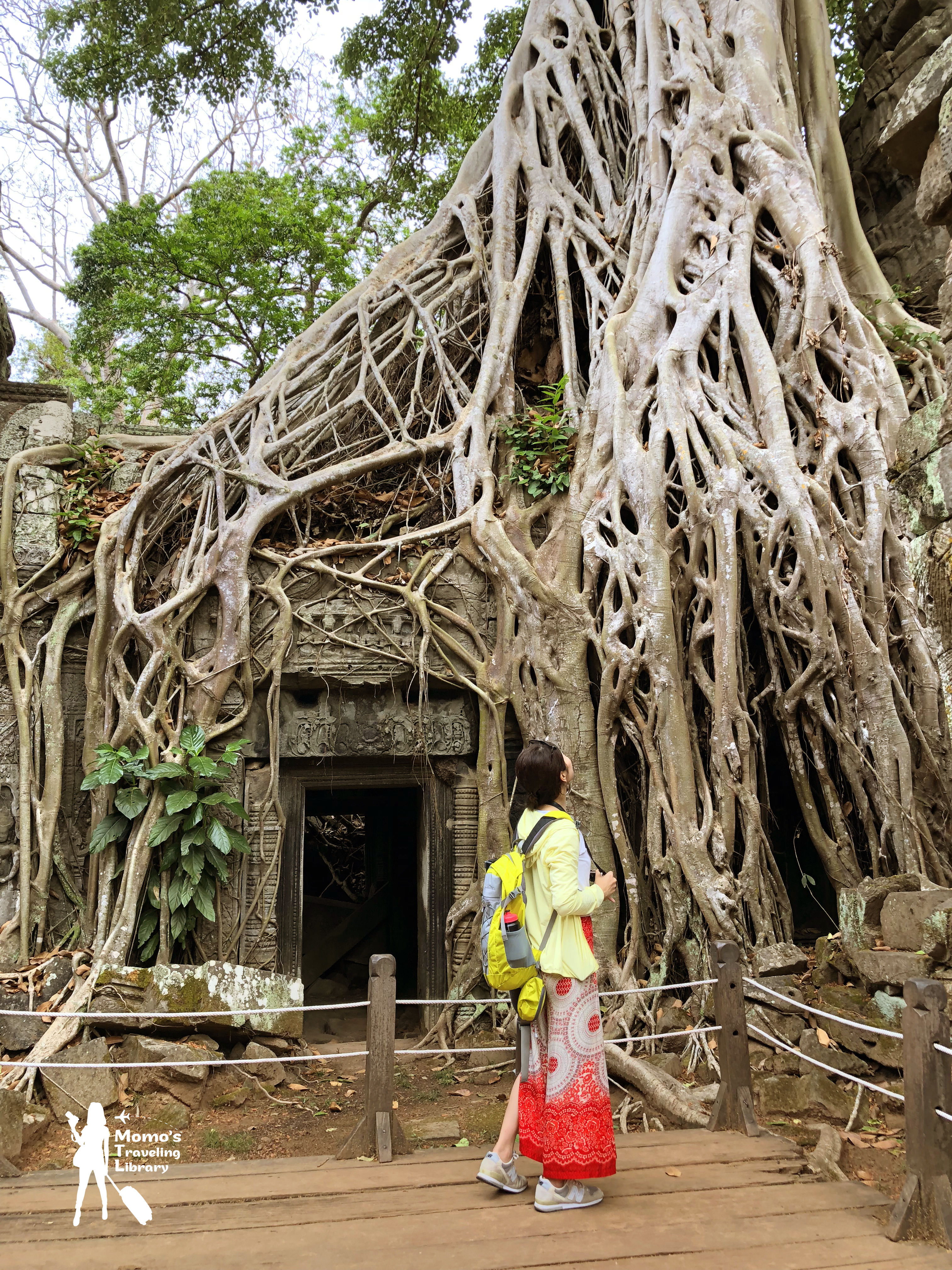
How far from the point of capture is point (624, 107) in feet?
21.8

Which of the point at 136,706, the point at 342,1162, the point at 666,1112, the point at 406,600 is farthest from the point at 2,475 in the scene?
the point at 666,1112

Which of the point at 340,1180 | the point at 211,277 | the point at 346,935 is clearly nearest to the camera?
the point at 340,1180

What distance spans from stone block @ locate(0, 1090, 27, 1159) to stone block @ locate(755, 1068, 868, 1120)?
253cm

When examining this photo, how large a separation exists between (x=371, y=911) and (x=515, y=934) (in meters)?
5.23

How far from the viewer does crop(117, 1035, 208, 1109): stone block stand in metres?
3.94

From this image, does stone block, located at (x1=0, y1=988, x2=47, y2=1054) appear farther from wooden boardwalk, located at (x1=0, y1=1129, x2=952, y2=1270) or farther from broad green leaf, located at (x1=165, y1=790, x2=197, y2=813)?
wooden boardwalk, located at (x1=0, y1=1129, x2=952, y2=1270)

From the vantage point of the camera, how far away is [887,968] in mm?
3432

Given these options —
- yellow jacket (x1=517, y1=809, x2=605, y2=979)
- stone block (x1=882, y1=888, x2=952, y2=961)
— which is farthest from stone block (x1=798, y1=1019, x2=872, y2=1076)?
yellow jacket (x1=517, y1=809, x2=605, y2=979)

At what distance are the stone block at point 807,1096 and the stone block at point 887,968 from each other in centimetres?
38

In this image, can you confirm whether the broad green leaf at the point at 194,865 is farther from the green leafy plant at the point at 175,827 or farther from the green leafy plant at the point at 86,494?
the green leafy plant at the point at 86,494

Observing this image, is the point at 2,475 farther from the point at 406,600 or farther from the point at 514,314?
the point at 514,314

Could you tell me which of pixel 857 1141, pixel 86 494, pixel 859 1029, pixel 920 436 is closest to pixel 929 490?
pixel 920 436

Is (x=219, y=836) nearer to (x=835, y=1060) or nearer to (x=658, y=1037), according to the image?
(x=658, y=1037)

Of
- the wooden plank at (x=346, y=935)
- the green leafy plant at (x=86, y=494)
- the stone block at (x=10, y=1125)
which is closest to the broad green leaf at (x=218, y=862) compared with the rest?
the stone block at (x=10, y=1125)
